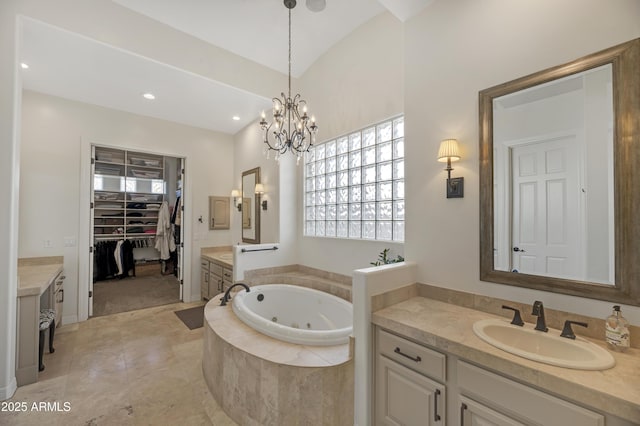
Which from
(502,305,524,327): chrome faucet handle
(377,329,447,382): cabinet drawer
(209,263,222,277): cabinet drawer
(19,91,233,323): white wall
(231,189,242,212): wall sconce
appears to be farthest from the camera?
(231,189,242,212): wall sconce

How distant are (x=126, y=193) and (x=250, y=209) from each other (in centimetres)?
375

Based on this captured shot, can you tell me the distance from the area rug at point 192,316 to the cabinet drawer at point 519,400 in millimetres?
3417

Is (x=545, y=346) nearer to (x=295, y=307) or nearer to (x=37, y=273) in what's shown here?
(x=295, y=307)

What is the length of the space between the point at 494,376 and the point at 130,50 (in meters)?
3.89

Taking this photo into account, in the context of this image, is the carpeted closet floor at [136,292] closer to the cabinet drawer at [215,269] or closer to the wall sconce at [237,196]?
the cabinet drawer at [215,269]

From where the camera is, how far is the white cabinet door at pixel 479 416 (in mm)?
1161

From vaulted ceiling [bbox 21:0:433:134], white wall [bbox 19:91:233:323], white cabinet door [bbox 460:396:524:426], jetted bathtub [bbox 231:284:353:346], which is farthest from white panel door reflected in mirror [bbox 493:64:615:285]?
white wall [bbox 19:91:233:323]

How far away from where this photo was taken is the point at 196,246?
4.79 m

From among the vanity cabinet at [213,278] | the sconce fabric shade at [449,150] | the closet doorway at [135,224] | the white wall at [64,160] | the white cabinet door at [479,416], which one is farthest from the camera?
the closet doorway at [135,224]

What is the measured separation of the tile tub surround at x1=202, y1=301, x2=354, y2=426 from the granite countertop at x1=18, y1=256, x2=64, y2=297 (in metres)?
1.76

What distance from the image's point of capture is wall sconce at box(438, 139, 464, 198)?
1.82 meters

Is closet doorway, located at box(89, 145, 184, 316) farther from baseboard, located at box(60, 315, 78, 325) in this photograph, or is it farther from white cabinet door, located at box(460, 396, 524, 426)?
white cabinet door, located at box(460, 396, 524, 426)

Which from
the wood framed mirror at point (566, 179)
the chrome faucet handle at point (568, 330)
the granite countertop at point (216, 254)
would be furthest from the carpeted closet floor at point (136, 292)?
the chrome faucet handle at point (568, 330)

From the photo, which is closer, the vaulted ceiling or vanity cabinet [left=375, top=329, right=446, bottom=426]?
vanity cabinet [left=375, top=329, right=446, bottom=426]
